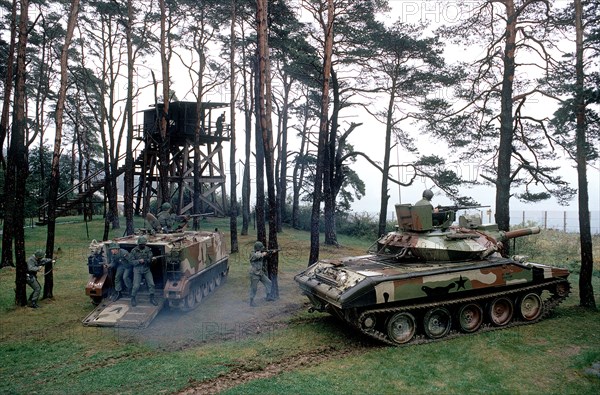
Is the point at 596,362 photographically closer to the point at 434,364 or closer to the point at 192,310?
the point at 434,364

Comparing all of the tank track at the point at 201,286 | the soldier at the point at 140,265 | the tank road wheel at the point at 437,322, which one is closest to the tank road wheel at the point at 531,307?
the tank road wheel at the point at 437,322

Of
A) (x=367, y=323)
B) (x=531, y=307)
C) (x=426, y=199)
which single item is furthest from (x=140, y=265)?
(x=531, y=307)

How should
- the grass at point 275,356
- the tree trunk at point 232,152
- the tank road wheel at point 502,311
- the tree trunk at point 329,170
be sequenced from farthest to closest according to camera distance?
the tree trunk at point 329,170 < the tree trunk at point 232,152 < the tank road wheel at point 502,311 < the grass at point 275,356

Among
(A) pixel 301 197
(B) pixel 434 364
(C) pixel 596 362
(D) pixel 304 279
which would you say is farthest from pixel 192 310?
(A) pixel 301 197

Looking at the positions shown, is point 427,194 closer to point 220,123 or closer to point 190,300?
point 190,300

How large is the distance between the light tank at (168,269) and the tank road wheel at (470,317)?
629cm

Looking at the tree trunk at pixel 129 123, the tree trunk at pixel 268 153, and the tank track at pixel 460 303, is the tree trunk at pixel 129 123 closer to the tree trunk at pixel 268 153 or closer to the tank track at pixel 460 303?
the tree trunk at pixel 268 153

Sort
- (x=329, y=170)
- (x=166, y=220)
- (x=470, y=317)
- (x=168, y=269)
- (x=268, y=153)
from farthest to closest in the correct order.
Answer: (x=329, y=170), (x=166, y=220), (x=268, y=153), (x=168, y=269), (x=470, y=317)

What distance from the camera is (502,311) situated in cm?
1028

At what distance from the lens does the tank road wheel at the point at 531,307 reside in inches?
407

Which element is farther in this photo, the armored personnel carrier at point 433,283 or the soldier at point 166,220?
the soldier at point 166,220

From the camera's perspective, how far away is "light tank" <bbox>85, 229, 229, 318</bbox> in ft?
35.0

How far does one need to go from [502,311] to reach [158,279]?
8.41 m

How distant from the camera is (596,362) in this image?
7.54 m
